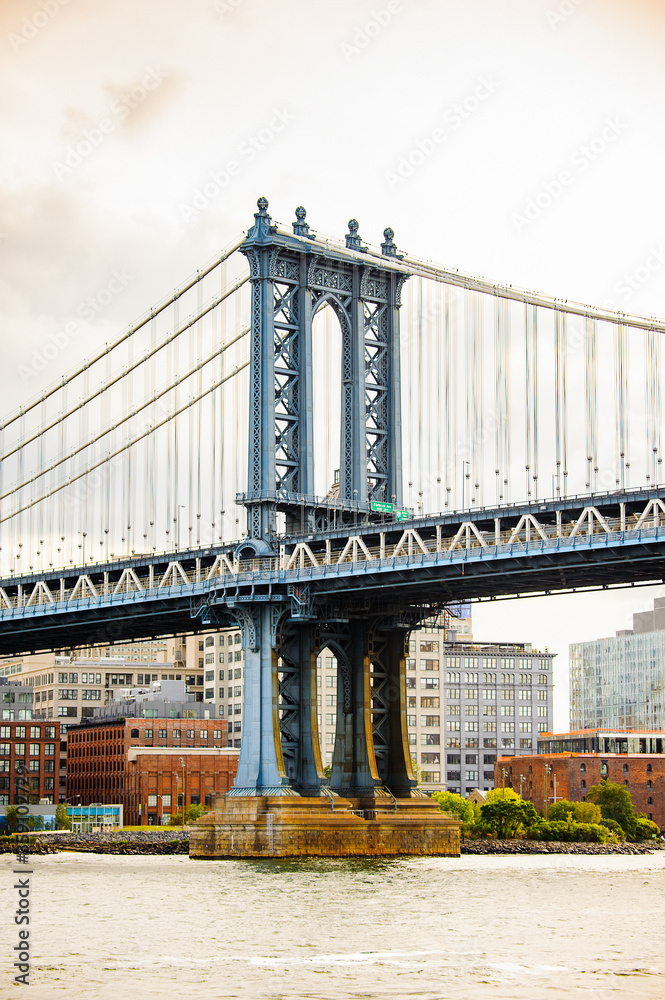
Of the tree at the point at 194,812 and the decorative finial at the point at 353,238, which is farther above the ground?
the decorative finial at the point at 353,238

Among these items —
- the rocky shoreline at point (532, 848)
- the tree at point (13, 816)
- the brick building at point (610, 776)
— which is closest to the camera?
the tree at point (13, 816)

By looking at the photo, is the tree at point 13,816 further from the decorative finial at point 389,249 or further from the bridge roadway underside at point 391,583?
the decorative finial at point 389,249

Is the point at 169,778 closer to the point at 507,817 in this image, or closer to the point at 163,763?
the point at 163,763

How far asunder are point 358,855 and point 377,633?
16431 mm

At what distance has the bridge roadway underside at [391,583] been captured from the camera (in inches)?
3499

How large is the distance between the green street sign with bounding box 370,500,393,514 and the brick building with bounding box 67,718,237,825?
3223 inches

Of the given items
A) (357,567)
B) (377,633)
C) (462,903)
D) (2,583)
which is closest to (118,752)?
(2,583)

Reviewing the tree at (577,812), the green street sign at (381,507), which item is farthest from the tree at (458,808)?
the green street sign at (381,507)

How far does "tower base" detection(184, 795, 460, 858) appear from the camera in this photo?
98688 mm

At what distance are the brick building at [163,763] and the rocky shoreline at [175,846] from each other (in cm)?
5119

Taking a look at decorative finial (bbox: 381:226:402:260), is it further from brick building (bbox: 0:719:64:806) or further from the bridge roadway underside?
brick building (bbox: 0:719:64:806)

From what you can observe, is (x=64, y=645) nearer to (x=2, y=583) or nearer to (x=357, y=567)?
(x=2, y=583)

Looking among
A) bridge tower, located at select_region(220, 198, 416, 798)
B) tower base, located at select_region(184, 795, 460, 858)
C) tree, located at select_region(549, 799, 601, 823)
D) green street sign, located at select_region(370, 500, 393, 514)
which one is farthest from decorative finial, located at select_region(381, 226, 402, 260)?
tree, located at select_region(549, 799, 601, 823)

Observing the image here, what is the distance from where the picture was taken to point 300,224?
11038 cm
